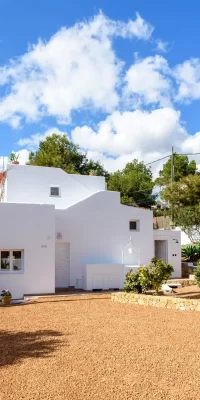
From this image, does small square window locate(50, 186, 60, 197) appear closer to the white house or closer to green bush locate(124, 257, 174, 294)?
the white house

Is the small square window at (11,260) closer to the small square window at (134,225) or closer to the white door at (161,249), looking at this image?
the small square window at (134,225)

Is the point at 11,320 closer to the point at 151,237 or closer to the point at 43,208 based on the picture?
the point at 43,208

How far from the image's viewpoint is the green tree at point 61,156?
4019 centimetres

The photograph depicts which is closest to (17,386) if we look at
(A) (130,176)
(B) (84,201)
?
(B) (84,201)

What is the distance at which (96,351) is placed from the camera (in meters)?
8.25

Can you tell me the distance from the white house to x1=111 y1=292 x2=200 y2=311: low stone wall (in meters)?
4.12

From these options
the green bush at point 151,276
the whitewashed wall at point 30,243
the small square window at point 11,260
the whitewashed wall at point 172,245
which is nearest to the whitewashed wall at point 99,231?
the whitewashed wall at point 172,245

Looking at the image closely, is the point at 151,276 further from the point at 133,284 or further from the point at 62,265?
the point at 62,265

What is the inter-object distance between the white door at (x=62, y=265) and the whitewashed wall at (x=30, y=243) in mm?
2143

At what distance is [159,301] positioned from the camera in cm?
1440

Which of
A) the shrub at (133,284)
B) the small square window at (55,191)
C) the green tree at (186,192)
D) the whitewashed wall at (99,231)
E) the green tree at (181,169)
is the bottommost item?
the shrub at (133,284)

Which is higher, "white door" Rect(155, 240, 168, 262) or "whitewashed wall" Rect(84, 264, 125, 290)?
"white door" Rect(155, 240, 168, 262)

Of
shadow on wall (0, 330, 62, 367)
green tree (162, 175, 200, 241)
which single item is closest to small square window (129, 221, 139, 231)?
green tree (162, 175, 200, 241)

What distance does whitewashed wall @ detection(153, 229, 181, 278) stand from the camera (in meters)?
24.8
